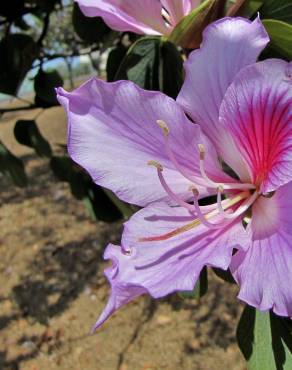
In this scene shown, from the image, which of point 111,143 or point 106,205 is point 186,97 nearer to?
point 111,143

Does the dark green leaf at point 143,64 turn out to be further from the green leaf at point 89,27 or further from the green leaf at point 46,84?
the green leaf at point 46,84

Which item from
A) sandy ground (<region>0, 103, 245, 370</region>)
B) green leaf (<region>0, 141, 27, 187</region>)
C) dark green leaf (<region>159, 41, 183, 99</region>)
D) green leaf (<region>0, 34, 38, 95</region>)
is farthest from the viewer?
sandy ground (<region>0, 103, 245, 370</region>)

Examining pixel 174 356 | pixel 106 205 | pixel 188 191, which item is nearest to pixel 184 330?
pixel 174 356

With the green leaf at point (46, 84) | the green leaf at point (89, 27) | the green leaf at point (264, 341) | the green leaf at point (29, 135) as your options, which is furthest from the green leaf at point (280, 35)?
the green leaf at point (29, 135)

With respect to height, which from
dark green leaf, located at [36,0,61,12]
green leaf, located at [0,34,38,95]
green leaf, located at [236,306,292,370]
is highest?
dark green leaf, located at [36,0,61,12]

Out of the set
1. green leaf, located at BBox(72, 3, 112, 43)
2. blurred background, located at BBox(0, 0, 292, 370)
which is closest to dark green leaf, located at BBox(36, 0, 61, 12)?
blurred background, located at BBox(0, 0, 292, 370)

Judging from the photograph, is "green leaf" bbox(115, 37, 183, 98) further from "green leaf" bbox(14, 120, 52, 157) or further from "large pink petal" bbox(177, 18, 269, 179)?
"green leaf" bbox(14, 120, 52, 157)

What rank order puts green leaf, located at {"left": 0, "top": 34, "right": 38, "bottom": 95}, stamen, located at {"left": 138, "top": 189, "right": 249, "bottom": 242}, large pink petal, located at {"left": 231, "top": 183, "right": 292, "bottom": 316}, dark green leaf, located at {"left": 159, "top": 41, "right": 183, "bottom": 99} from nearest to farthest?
1. large pink petal, located at {"left": 231, "top": 183, "right": 292, "bottom": 316}
2. stamen, located at {"left": 138, "top": 189, "right": 249, "bottom": 242}
3. dark green leaf, located at {"left": 159, "top": 41, "right": 183, "bottom": 99}
4. green leaf, located at {"left": 0, "top": 34, "right": 38, "bottom": 95}
